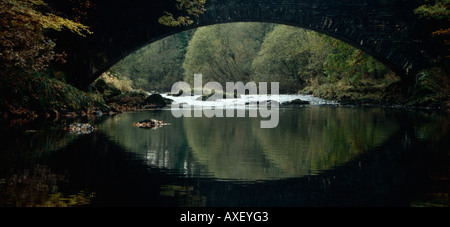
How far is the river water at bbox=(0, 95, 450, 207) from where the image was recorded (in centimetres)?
388

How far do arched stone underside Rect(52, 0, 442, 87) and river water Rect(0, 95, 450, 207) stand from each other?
9.55m

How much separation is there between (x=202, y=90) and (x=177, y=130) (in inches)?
1030

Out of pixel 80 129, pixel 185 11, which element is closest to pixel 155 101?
pixel 185 11

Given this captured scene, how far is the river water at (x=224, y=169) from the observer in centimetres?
388

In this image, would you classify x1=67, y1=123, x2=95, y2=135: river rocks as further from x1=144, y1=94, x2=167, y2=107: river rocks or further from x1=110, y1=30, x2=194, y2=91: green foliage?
x1=110, y1=30, x2=194, y2=91: green foliage

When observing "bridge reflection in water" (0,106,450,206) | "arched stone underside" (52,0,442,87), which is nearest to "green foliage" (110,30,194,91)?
"arched stone underside" (52,0,442,87)

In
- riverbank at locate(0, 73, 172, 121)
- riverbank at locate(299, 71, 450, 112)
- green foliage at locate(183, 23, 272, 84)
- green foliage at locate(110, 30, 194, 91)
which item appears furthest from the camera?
green foliage at locate(110, 30, 194, 91)

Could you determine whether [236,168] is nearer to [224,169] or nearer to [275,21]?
[224,169]

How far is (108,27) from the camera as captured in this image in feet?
59.6

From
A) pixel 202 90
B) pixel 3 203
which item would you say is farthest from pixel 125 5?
pixel 202 90

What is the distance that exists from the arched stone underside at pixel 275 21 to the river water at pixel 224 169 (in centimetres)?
955

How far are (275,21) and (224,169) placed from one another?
14352 mm

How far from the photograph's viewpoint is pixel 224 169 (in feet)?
17.2
